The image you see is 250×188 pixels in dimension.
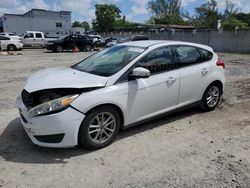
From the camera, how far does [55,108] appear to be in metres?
3.76

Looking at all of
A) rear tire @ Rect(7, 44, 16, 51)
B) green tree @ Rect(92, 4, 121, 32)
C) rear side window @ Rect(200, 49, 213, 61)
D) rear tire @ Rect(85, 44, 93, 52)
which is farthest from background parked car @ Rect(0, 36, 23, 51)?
green tree @ Rect(92, 4, 121, 32)

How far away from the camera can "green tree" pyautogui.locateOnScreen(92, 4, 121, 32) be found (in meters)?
57.5

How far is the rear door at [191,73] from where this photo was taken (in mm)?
5145

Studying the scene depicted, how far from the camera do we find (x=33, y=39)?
2923 centimetres

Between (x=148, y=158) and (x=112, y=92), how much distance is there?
3.52 ft

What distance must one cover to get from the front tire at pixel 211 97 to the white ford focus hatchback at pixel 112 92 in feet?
0.11

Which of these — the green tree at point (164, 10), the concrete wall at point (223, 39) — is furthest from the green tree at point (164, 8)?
the concrete wall at point (223, 39)

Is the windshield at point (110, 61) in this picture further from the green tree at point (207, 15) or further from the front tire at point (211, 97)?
the green tree at point (207, 15)

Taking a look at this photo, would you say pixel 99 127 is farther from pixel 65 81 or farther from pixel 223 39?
pixel 223 39

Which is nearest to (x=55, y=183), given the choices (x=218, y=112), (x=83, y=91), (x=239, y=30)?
(x=83, y=91)

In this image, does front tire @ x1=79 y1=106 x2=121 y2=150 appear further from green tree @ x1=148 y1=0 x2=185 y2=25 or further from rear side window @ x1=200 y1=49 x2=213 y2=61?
green tree @ x1=148 y1=0 x2=185 y2=25

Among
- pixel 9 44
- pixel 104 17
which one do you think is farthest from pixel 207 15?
pixel 9 44

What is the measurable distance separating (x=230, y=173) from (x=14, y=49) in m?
25.6

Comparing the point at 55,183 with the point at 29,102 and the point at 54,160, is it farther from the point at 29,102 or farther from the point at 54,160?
the point at 29,102
